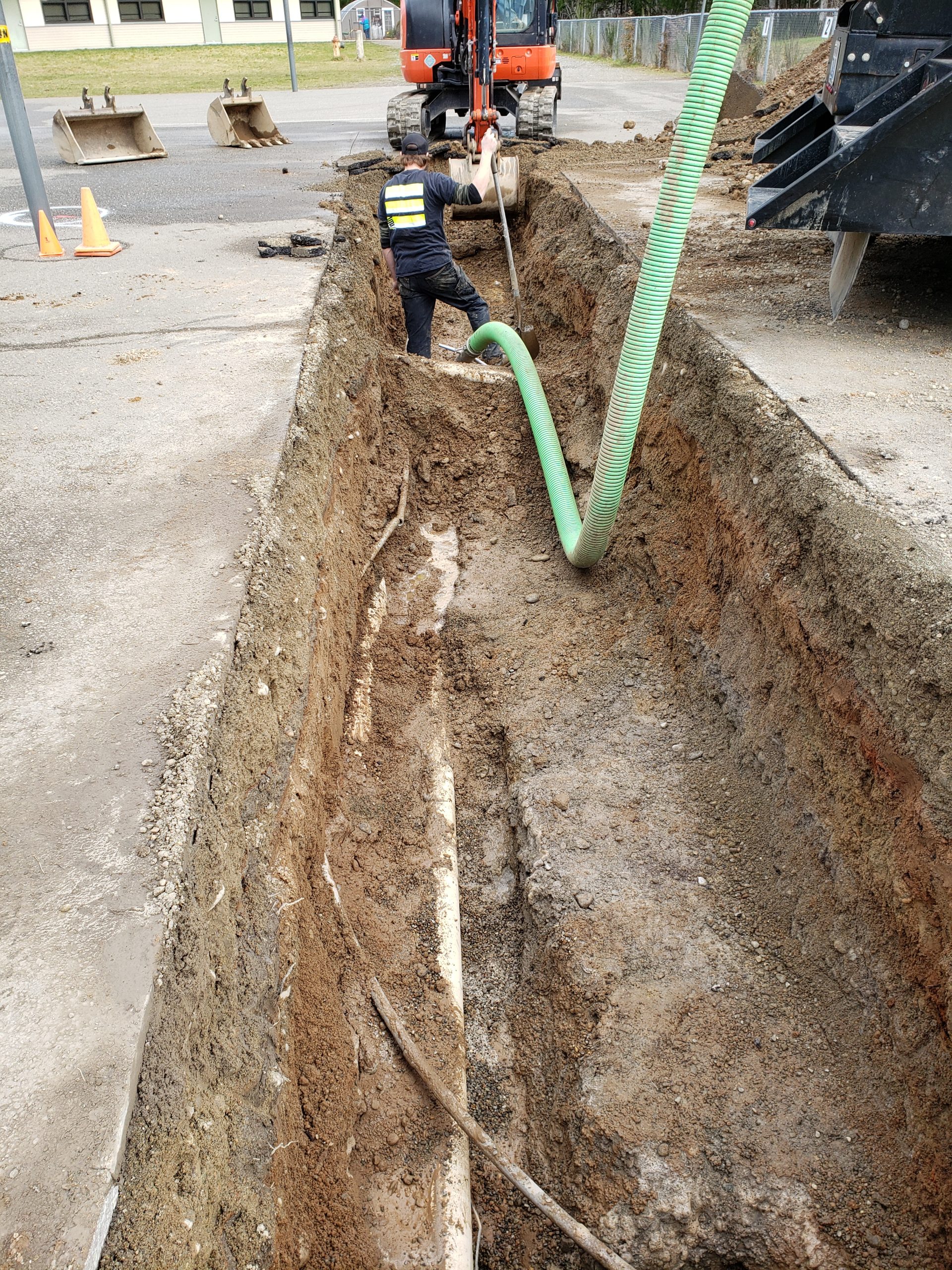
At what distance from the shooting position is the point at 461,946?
3217 mm

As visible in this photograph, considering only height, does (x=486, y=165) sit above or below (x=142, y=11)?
below

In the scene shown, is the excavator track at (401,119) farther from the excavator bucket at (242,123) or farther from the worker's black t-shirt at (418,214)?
the worker's black t-shirt at (418,214)

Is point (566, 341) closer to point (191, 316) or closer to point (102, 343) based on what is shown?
point (191, 316)

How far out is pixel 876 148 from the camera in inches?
153

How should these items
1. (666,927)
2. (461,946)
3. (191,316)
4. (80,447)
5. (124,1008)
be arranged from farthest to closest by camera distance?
(191,316)
(80,447)
(461,946)
(666,927)
(124,1008)

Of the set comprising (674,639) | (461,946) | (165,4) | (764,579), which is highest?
(165,4)

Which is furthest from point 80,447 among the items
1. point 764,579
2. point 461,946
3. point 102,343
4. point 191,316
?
point 764,579

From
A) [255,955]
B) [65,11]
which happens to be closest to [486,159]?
[255,955]

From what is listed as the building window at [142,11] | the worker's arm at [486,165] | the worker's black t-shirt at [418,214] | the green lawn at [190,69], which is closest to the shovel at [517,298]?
the worker's arm at [486,165]

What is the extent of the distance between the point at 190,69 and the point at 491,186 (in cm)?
2526

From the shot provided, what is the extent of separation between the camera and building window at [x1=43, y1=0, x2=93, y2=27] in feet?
113

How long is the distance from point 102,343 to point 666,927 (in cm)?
454

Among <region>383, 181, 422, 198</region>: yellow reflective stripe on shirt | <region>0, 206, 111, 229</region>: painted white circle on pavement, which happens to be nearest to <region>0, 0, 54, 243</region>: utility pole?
<region>0, 206, 111, 229</region>: painted white circle on pavement

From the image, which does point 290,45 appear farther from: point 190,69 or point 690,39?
point 690,39
